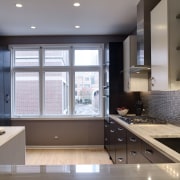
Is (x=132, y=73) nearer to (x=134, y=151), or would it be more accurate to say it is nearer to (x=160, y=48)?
(x=160, y=48)

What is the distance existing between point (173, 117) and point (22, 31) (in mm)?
4013

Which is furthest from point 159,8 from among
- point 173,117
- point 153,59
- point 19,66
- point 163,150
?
point 19,66

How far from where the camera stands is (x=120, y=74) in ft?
18.8

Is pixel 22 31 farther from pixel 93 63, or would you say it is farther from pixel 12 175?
pixel 12 175

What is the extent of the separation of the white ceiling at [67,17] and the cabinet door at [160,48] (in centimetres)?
94

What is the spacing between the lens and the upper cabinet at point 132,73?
476 centimetres

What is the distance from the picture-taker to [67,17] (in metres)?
4.80

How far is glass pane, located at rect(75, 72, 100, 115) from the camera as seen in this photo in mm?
6660

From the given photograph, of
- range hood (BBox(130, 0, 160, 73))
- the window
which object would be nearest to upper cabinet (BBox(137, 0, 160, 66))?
range hood (BBox(130, 0, 160, 73))

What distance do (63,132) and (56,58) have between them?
6.25 feet

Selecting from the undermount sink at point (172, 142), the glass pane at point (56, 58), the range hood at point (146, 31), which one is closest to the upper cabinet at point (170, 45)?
the undermount sink at point (172, 142)

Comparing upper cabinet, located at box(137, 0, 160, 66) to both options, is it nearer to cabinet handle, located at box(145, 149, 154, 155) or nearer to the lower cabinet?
the lower cabinet

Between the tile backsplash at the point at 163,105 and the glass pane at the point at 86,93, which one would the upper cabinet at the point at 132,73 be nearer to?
the tile backsplash at the point at 163,105

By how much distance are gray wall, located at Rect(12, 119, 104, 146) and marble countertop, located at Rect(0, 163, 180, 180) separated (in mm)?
5115
